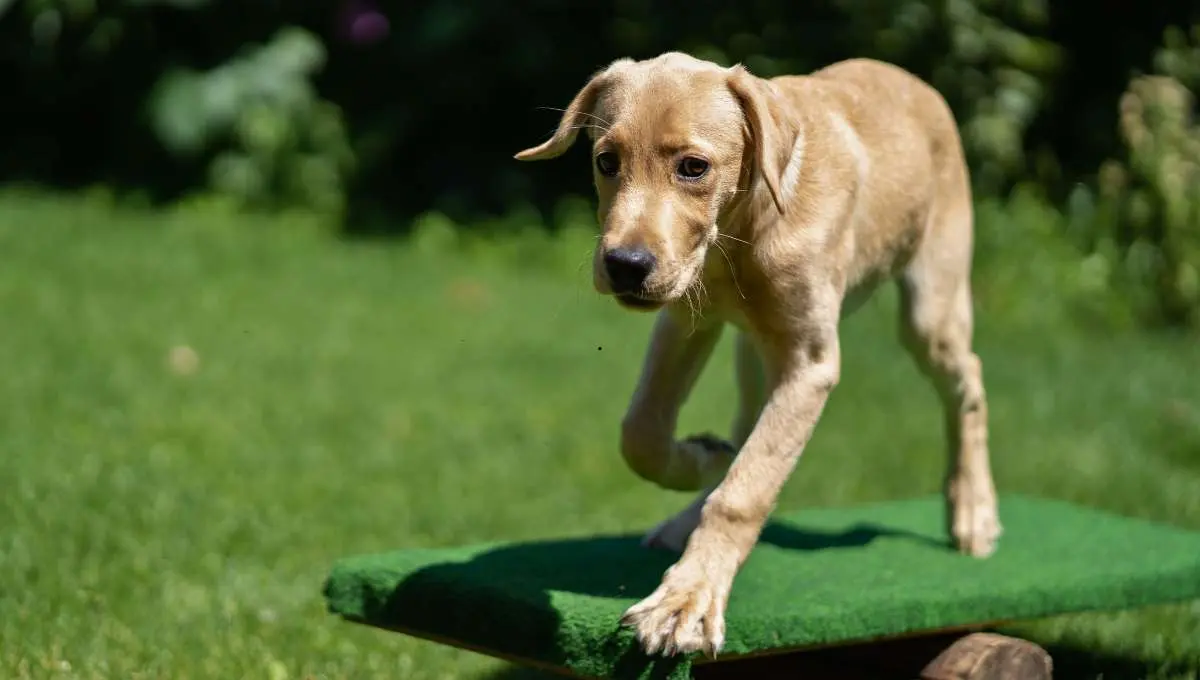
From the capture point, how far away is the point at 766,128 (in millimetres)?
3736

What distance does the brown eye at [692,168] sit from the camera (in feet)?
12.0

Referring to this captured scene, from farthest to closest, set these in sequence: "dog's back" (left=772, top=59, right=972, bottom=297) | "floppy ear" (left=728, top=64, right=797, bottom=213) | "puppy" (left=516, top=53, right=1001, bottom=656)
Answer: "dog's back" (left=772, top=59, right=972, bottom=297), "floppy ear" (left=728, top=64, right=797, bottom=213), "puppy" (left=516, top=53, right=1001, bottom=656)

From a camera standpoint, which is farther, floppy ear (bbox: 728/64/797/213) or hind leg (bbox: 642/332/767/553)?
hind leg (bbox: 642/332/767/553)

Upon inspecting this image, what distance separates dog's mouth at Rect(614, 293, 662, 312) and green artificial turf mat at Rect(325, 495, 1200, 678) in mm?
778

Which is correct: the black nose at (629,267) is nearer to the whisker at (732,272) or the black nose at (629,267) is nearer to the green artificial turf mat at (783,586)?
the whisker at (732,272)

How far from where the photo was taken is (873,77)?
493 cm

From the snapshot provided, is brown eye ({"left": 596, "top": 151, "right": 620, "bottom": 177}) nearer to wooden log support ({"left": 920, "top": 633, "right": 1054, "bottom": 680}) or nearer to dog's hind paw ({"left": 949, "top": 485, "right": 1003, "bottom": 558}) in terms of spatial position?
wooden log support ({"left": 920, "top": 633, "right": 1054, "bottom": 680})

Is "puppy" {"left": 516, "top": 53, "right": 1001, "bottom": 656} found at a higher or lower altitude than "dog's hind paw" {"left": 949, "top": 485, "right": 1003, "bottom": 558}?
higher

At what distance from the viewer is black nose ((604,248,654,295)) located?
11.3 feet

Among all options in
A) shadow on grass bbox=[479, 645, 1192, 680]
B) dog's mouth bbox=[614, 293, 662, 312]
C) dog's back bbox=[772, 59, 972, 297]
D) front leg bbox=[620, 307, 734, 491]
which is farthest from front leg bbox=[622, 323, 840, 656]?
shadow on grass bbox=[479, 645, 1192, 680]

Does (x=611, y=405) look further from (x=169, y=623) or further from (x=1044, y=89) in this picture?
(x=1044, y=89)

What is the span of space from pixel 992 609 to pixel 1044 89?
28.4 feet

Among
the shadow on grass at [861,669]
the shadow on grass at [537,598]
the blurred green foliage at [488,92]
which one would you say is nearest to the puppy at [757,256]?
the shadow on grass at [537,598]

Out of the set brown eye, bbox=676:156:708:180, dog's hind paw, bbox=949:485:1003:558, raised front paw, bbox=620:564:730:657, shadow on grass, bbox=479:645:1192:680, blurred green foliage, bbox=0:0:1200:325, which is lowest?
blurred green foliage, bbox=0:0:1200:325
